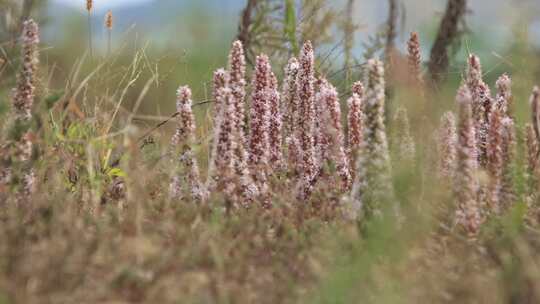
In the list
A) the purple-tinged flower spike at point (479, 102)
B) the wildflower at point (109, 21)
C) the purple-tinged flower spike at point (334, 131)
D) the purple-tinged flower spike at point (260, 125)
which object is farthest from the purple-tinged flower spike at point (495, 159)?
the wildflower at point (109, 21)

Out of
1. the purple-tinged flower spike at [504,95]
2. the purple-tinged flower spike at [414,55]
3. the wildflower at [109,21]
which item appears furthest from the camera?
the wildflower at [109,21]

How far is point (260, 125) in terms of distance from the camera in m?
2.92

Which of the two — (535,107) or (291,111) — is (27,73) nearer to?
(291,111)

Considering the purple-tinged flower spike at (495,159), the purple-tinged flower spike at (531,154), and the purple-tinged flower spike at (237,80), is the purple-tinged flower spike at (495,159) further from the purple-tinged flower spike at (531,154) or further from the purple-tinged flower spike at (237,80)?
the purple-tinged flower spike at (237,80)

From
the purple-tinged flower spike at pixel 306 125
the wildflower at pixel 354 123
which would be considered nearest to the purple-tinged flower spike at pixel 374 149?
the wildflower at pixel 354 123

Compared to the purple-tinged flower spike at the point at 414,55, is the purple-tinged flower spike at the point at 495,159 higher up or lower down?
lower down

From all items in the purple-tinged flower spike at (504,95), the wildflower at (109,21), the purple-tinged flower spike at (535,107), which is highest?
the wildflower at (109,21)

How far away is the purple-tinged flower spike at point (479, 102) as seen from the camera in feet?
9.68

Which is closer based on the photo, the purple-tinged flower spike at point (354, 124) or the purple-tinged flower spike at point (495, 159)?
the purple-tinged flower spike at point (495, 159)

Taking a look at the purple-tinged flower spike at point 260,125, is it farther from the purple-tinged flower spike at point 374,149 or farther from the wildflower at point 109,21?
the wildflower at point 109,21

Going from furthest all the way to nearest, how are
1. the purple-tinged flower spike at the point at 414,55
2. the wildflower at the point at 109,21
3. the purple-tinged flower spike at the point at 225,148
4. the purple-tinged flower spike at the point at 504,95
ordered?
the wildflower at the point at 109,21
the purple-tinged flower spike at the point at 504,95
the purple-tinged flower spike at the point at 414,55
the purple-tinged flower spike at the point at 225,148

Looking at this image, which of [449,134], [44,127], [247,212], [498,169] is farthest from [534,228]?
[44,127]

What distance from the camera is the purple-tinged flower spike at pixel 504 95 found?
309cm

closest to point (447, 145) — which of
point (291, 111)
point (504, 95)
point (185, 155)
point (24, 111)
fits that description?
point (504, 95)
